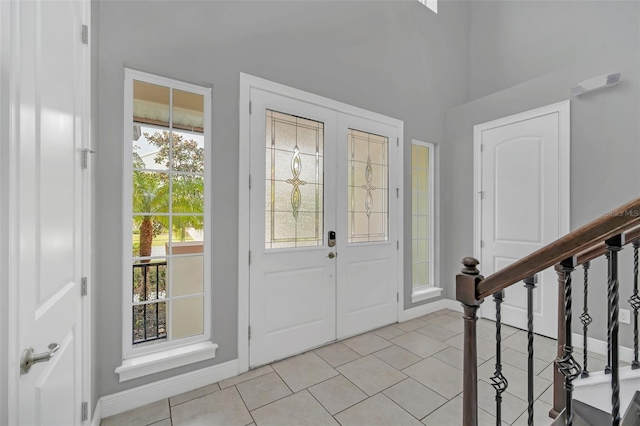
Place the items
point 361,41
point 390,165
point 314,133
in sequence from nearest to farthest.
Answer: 1. point 314,133
2. point 361,41
3. point 390,165

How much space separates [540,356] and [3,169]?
3697mm

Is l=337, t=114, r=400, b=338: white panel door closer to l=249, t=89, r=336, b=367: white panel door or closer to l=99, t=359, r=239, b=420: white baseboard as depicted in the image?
l=249, t=89, r=336, b=367: white panel door

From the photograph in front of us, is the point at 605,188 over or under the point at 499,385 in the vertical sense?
over

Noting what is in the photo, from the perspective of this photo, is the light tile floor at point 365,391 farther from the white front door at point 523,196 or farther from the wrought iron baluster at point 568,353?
the wrought iron baluster at point 568,353

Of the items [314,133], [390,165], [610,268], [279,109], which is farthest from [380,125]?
[610,268]

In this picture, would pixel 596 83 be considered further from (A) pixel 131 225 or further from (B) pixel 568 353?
(A) pixel 131 225

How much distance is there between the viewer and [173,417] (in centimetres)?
179

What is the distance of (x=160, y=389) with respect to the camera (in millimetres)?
1943

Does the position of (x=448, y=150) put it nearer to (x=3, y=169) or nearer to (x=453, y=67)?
(x=453, y=67)

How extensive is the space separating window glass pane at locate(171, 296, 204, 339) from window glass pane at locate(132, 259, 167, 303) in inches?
5.8

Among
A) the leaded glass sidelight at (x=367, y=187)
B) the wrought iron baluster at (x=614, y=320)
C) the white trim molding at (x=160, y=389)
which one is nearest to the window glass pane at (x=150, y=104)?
the leaded glass sidelight at (x=367, y=187)

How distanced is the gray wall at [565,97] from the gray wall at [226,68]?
827 millimetres

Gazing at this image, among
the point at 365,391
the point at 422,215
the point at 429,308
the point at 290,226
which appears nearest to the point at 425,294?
the point at 429,308

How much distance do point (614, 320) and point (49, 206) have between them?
2.03 metres
